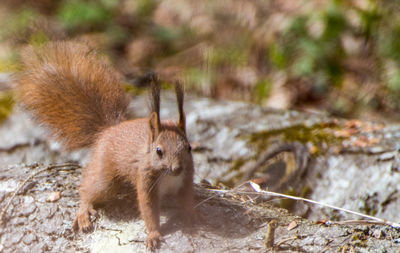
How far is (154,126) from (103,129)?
41 cm

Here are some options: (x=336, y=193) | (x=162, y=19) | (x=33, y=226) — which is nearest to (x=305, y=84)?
(x=162, y=19)

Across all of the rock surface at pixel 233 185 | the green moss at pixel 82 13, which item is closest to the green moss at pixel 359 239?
the rock surface at pixel 233 185

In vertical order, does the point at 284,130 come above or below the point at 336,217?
above

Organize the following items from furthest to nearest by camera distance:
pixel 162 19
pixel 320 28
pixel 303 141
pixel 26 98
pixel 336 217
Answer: pixel 162 19
pixel 320 28
pixel 303 141
pixel 336 217
pixel 26 98

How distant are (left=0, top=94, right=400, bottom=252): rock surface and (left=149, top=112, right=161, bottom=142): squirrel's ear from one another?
33 centimetres

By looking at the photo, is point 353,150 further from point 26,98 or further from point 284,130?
point 26,98

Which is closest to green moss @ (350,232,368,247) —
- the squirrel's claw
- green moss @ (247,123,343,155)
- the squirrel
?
the squirrel

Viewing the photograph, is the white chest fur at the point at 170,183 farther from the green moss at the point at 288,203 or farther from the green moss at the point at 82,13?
the green moss at the point at 82,13

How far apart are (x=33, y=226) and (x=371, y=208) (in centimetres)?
177

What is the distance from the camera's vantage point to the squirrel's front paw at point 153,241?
2.04 m

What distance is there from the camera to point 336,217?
2.87 metres

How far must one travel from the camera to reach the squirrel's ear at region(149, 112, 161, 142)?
87.5 inches

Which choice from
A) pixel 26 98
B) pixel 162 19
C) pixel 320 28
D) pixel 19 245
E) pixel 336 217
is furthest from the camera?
pixel 162 19

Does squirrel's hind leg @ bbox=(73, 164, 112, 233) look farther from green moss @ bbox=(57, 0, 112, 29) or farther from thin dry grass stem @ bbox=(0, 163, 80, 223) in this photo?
green moss @ bbox=(57, 0, 112, 29)
